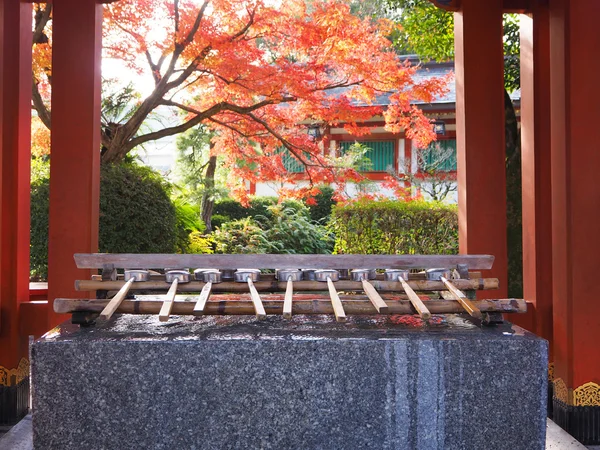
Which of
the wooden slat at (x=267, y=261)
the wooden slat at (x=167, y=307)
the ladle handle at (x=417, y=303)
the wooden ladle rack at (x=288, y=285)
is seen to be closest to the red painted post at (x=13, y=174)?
the wooden ladle rack at (x=288, y=285)

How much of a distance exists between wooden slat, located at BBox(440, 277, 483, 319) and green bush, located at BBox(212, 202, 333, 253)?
24.4 feet

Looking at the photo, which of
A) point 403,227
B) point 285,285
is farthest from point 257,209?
point 285,285

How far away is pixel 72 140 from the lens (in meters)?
3.66

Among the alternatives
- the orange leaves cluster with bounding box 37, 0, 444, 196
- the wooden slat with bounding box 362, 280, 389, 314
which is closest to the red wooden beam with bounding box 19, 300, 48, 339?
the wooden slat with bounding box 362, 280, 389, 314

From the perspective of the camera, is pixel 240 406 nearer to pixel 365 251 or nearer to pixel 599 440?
pixel 599 440

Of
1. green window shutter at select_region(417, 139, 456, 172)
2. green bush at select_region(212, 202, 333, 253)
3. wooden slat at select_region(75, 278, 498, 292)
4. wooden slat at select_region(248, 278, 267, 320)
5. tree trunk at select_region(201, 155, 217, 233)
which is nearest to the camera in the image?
wooden slat at select_region(248, 278, 267, 320)

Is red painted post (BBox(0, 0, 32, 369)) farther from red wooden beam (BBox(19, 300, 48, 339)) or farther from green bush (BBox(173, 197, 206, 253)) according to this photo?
green bush (BBox(173, 197, 206, 253))

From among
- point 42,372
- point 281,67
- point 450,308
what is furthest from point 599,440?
point 281,67

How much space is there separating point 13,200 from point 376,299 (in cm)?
264

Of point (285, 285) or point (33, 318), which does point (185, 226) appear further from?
point (285, 285)

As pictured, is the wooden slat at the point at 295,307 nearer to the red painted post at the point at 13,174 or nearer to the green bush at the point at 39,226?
the red painted post at the point at 13,174

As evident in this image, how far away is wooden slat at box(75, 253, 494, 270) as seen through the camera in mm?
2211

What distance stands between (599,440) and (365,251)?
15.0 feet

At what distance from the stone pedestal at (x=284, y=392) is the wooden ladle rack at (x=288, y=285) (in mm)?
205
